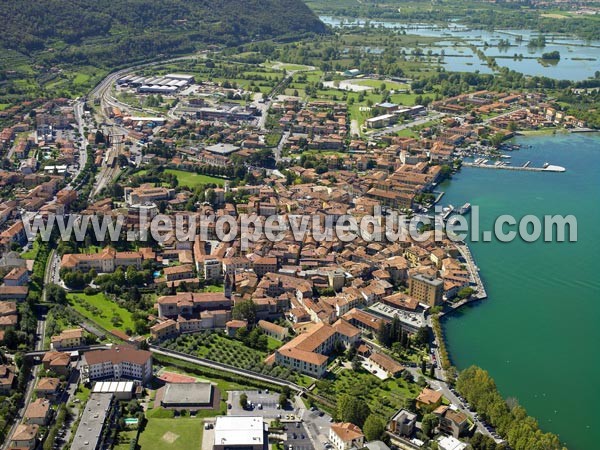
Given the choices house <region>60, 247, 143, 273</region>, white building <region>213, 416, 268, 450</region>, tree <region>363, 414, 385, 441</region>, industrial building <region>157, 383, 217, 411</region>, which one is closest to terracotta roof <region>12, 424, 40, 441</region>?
industrial building <region>157, 383, 217, 411</region>

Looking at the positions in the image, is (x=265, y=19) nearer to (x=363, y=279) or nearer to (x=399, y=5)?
(x=399, y=5)

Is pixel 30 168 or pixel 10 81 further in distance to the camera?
pixel 10 81

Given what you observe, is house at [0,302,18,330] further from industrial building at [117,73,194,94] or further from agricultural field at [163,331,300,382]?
industrial building at [117,73,194,94]

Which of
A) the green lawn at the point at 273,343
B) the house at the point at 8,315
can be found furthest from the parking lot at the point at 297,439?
the house at the point at 8,315

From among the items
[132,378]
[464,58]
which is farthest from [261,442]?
[464,58]

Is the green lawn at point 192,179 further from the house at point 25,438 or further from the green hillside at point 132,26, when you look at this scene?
the green hillside at point 132,26

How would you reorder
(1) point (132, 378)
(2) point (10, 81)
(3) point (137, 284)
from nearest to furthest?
(1) point (132, 378) < (3) point (137, 284) < (2) point (10, 81)

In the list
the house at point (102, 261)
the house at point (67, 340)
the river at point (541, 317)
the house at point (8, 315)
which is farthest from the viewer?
the house at point (102, 261)
